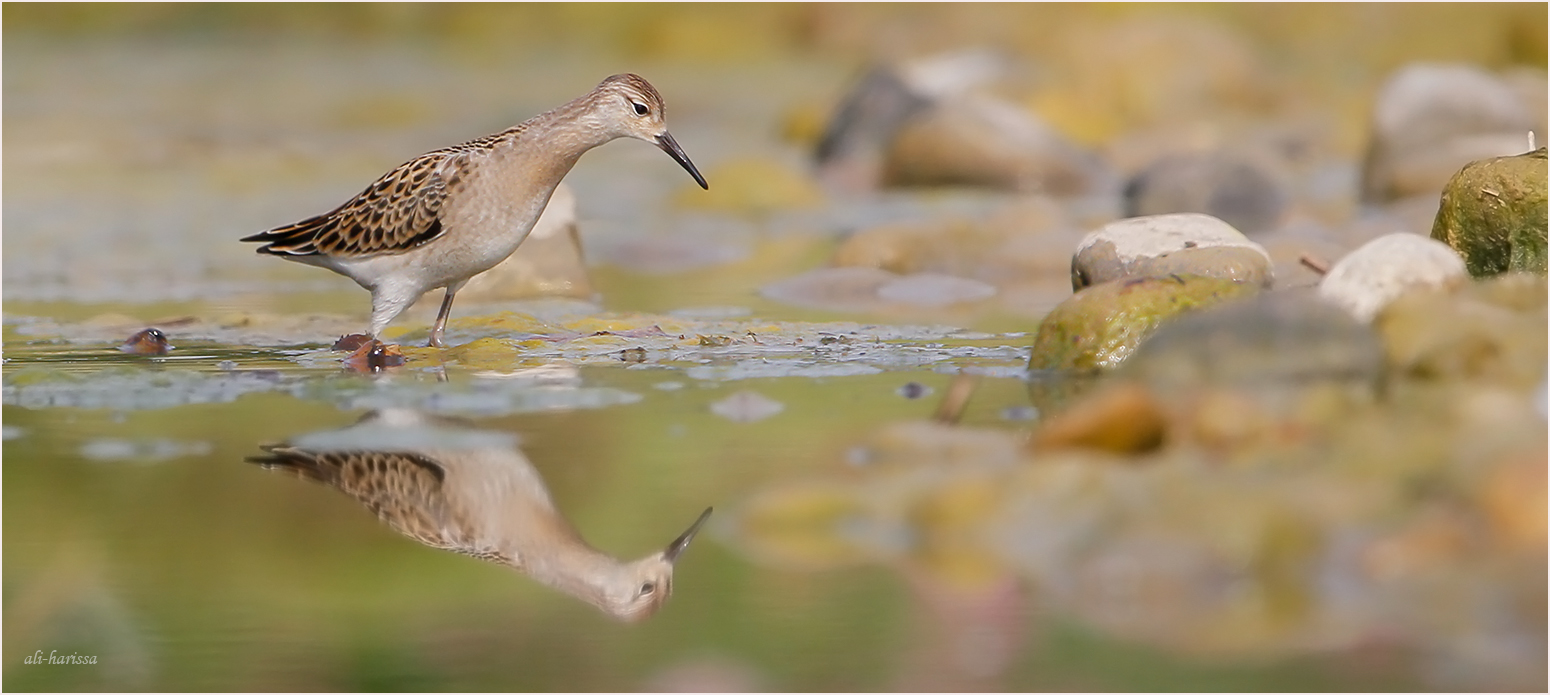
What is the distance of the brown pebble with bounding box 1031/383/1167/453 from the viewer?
598 cm

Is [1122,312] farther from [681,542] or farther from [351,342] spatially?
[351,342]

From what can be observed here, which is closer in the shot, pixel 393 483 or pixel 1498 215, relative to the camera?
pixel 393 483

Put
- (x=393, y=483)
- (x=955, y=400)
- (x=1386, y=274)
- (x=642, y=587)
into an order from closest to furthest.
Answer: (x=642, y=587) < (x=393, y=483) < (x=1386, y=274) < (x=955, y=400)

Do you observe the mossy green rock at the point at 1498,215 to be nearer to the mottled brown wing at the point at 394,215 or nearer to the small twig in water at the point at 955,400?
the small twig in water at the point at 955,400

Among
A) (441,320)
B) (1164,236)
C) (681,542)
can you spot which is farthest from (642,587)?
(1164,236)

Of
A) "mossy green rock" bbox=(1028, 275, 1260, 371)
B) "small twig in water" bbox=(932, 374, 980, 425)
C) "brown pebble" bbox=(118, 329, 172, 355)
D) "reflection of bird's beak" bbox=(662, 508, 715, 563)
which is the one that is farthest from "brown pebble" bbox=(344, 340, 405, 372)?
"reflection of bird's beak" bbox=(662, 508, 715, 563)

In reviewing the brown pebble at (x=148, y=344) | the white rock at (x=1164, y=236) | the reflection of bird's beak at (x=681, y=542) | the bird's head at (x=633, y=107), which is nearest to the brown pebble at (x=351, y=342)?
the brown pebble at (x=148, y=344)

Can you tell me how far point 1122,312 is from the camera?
25.4 ft

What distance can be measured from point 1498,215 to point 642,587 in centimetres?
449

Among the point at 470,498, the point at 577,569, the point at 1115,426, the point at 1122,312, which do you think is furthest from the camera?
the point at 1122,312

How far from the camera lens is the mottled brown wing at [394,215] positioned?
879cm

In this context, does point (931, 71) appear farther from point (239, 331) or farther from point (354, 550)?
point (354, 550)

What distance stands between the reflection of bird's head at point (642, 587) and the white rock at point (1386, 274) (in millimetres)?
2653

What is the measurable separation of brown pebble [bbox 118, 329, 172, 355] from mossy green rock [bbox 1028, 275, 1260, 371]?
390 cm
